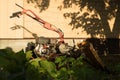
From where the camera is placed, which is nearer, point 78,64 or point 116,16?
point 78,64

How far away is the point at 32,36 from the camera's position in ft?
42.5

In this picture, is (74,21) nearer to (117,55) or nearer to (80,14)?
(80,14)

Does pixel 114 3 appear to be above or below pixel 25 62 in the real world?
above

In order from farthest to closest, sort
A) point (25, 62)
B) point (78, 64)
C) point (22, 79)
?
point (78, 64) → point (25, 62) → point (22, 79)

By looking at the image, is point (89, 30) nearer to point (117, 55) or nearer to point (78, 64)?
point (117, 55)

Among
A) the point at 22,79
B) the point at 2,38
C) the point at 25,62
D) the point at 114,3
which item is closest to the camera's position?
the point at 22,79

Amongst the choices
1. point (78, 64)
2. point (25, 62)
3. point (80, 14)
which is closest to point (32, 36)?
point (80, 14)

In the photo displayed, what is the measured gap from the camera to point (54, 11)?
13008 mm

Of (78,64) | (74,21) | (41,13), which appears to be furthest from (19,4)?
(78,64)

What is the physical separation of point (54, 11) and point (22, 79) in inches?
466

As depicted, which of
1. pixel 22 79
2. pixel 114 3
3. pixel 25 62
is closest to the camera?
pixel 22 79

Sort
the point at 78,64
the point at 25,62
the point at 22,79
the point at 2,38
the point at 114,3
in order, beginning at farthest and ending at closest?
the point at 114,3 → the point at 2,38 → the point at 78,64 → the point at 25,62 → the point at 22,79

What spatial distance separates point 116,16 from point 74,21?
5.29 ft

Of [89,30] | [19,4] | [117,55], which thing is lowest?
[117,55]
